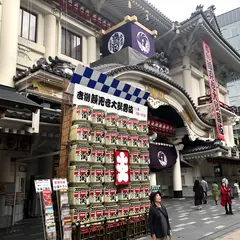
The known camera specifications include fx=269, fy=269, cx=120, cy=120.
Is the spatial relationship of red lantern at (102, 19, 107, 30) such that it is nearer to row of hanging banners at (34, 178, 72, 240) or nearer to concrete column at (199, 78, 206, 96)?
concrete column at (199, 78, 206, 96)

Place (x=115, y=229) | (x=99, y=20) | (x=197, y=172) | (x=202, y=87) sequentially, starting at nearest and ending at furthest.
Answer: (x=115, y=229)
(x=99, y=20)
(x=197, y=172)
(x=202, y=87)

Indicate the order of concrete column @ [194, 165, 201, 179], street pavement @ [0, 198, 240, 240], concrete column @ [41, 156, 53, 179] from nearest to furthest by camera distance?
1. street pavement @ [0, 198, 240, 240]
2. concrete column @ [41, 156, 53, 179]
3. concrete column @ [194, 165, 201, 179]

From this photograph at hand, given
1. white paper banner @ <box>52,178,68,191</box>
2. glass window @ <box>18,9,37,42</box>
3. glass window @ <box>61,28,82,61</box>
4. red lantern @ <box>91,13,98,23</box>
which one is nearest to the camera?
white paper banner @ <box>52,178,68,191</box>

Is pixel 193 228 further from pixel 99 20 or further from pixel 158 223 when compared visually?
pixel 99 20

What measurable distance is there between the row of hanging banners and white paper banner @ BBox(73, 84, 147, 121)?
2.22 meters

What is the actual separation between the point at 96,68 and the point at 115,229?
6834mm

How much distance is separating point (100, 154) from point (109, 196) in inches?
47.4

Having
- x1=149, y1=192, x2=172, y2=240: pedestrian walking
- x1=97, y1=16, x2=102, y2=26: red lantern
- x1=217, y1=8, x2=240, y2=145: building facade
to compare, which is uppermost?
x1=217, y1=8, x2=240, y2=145: building facade

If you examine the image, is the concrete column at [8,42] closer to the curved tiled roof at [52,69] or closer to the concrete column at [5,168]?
the curved tiled roof at [52,69]

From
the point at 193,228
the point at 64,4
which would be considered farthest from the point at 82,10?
the point at 193,228

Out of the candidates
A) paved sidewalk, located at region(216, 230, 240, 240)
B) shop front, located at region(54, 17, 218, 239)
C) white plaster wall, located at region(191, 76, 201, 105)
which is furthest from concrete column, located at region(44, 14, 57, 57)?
white plaster wall, located at region(191, 76, 201, 105)

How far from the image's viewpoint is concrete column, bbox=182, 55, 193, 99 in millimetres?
21531

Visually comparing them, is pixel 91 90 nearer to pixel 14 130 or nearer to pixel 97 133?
pixel 97 133

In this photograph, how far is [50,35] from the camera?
545 inches
